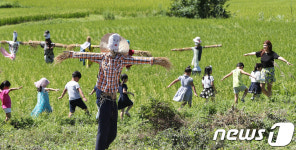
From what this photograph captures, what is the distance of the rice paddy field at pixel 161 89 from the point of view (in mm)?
7578

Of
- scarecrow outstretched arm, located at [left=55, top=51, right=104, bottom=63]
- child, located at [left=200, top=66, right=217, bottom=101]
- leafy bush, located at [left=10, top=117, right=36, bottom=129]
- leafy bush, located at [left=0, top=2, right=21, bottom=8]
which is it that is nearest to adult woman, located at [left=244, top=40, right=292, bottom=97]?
child, located at [left=200, top=66, right=217, bottom=101]

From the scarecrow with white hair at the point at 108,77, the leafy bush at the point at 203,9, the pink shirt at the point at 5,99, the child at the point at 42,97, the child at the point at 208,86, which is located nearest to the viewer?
the scarecrow with white hair at the point at 108,77

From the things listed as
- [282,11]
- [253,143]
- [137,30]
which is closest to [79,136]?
[253,143]

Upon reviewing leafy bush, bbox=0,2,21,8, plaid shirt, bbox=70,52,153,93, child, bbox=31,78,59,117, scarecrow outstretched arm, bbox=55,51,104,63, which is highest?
scarecrow outstretched arm, bbox=55,51,104,63

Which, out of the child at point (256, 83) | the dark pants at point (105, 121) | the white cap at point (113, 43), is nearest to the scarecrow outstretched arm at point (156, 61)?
the white cap at point (113, 43)

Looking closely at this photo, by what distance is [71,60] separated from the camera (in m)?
19.2

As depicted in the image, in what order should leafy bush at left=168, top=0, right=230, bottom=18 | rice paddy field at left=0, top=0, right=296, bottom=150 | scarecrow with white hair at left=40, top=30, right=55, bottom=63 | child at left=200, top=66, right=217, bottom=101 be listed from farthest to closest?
leafy bush at left=168, top=0, right=230, bottom=18 → scarecrow with white hair at left=40, top=30, right=55, bottom=63 → child at left=200, top=66, right=217, bottom=101 → rice paddy field at left=0, top=0, right=296, bottom=150

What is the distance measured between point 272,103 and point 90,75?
6988 millimetres

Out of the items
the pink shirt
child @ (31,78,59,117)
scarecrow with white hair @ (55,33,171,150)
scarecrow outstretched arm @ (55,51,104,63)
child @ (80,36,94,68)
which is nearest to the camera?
scarecrow outstretched arm @ (55,51,104,63)

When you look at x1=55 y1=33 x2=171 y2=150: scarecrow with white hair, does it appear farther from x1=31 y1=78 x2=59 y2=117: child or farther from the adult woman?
the adult woman

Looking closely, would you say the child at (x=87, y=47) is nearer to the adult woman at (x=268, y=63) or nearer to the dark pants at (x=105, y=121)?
the adult woman at (x=268, y=63)

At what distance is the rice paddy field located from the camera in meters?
7.58

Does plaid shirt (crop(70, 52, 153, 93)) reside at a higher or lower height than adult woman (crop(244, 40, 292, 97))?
higher

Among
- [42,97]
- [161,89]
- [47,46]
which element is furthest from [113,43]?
[47,46]
